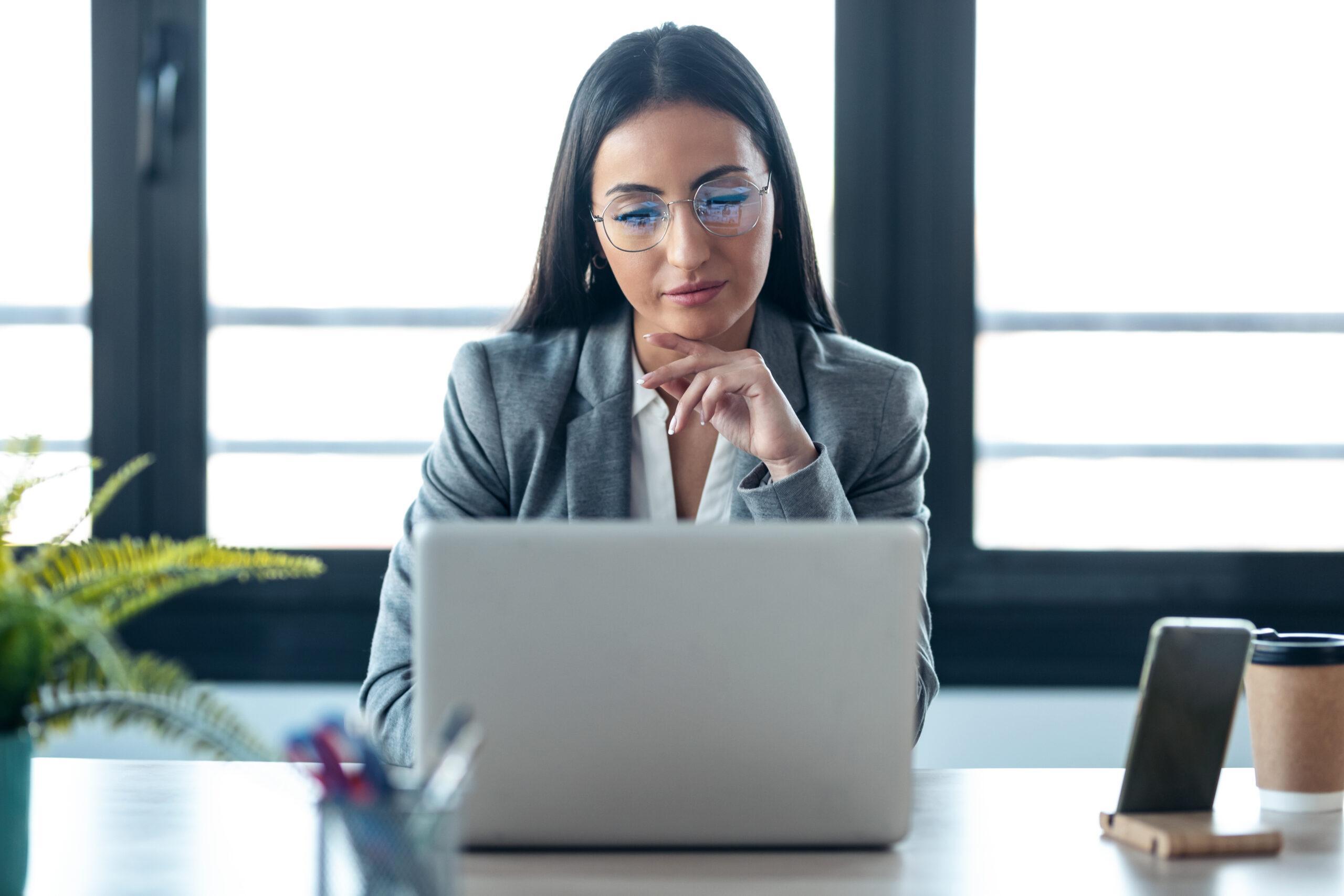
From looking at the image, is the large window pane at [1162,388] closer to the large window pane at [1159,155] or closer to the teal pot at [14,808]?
the large window pane at [1159,155]

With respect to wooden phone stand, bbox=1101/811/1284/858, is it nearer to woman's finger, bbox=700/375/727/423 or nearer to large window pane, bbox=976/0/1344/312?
woman's finger, bbox=700/375/727/423

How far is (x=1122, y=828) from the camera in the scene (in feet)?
3.26

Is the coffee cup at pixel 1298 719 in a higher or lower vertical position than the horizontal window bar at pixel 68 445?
lower

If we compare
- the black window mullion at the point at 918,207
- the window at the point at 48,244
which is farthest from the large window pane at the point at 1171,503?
the window at the point at 48,244

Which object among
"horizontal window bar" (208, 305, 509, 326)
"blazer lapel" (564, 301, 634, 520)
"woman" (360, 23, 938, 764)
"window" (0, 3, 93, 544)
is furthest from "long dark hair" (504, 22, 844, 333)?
"window" (0, 3, 93, 544)

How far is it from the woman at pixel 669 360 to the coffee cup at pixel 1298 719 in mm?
455

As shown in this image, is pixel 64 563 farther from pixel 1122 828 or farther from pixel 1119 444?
pixel 1119 444

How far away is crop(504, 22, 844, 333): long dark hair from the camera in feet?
5.53

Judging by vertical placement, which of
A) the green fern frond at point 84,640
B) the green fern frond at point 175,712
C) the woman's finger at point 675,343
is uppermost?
the woman's finger at point 675,343

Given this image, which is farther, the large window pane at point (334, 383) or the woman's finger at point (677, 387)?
the large window pane at point (334, 383)

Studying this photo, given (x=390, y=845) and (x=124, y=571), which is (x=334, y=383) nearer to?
(x=124, y=571)

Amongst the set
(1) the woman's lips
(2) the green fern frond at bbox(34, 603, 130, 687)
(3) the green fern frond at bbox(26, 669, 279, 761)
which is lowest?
(3) the green fern frond at bbox(26, 669, 279, 761)

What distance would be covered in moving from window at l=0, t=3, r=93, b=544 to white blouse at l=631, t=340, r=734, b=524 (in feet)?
4.42

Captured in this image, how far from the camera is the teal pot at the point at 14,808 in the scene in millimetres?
819
